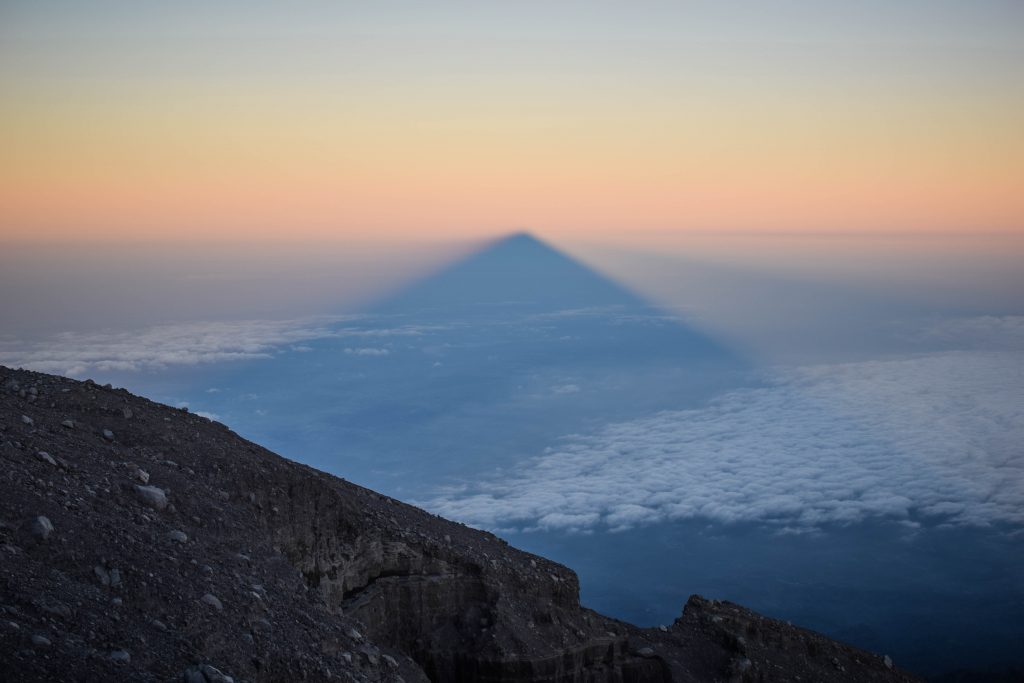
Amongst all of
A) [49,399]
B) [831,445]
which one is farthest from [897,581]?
[49,399]

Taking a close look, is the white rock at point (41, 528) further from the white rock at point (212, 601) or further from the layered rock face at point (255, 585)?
the white rock at point (212, 601)

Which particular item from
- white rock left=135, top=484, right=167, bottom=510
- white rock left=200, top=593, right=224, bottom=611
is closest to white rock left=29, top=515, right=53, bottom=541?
white rock left=200, top=593, right=224, bottom=611

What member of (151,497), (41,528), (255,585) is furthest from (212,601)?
(151,497)

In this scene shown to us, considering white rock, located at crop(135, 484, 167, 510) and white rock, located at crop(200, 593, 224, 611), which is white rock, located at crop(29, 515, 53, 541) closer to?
white rock, located at crop(200, 593, 224, 611)

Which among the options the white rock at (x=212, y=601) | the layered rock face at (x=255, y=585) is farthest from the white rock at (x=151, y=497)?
the white rock at (x=212, y=601)

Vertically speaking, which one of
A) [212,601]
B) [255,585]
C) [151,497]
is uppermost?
[151,497]

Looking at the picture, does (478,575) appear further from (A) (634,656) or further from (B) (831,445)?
(B) (831,445)

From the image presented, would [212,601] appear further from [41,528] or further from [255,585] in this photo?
[41,528]

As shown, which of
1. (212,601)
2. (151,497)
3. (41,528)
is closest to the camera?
(41,528)
